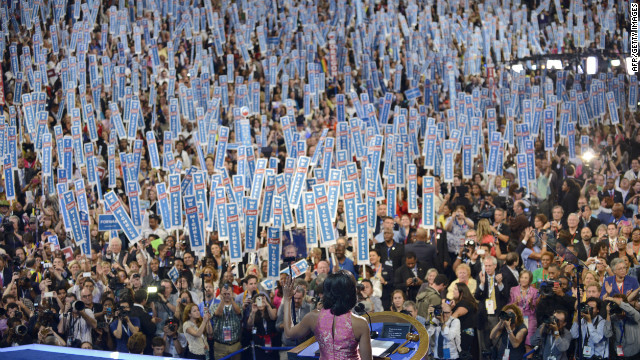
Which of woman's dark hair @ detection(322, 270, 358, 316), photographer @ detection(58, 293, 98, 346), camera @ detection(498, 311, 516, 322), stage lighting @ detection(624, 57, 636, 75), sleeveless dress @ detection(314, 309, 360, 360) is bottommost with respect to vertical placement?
photographer @ detection(58, 293, 98, 346)

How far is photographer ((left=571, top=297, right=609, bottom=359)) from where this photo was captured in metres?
6.87

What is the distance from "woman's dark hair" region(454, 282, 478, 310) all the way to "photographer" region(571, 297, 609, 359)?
0.86 meters

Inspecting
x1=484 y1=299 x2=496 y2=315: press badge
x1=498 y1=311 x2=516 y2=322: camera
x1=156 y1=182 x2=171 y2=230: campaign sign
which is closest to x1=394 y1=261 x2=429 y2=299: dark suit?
x1=484 y1=299 x2=496 y2=315: press badge

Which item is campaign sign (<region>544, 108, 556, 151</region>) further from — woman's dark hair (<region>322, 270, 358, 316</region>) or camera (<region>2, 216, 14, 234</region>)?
woman's dark hair (<region>322, 270, 358, 316</region>)

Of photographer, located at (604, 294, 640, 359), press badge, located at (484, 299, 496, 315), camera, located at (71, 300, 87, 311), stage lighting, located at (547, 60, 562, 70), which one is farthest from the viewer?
stage lighting, located at (547, 60, 562, 70)

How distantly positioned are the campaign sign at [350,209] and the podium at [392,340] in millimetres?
4480

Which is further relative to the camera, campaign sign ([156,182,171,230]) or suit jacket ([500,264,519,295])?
campaign sign ([156,182,171,230])

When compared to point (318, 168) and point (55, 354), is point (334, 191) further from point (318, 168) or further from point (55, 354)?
point (55, 354)

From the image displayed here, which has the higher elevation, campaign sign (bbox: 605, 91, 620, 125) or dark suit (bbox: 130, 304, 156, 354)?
campaign sign (bbox: 605, 91, 620, 125)

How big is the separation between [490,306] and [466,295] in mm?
324

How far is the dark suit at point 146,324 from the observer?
784 centimetres

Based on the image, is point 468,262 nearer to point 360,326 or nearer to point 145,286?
point 145,286

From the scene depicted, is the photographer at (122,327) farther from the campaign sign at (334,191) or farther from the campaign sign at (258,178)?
the campaign sign at (334,191)

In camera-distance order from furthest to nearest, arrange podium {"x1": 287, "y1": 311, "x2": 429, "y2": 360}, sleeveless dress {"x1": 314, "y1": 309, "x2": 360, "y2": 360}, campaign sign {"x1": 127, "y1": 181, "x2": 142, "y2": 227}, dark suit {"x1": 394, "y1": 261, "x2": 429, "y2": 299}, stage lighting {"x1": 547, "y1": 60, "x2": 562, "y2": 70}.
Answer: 1. stage lighting {"x1": 547, "y1": 60, "x2": 562, "y2": 70}
2. campaign sign {"x1": 127, "y1": 181, "x2": 142, "y2": 227}
3. dark suit {"x1": 394, "y1": 261, "x2": 429, "y2": 299}
4. podium {"x1": 287, "y1": 311, "x2": 429, "y2": 360}
5. sleeveless dress {"x1": 314, "y1": 309, "x2": 360, "y2": 360}
